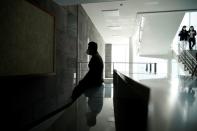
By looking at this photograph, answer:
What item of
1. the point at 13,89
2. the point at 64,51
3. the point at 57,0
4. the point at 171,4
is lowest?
the point at 13,89

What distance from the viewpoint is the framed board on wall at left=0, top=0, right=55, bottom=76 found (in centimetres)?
184

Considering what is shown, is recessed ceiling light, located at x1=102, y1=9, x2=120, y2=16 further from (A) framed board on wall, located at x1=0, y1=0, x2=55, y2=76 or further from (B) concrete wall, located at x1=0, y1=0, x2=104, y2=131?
(A) framed board on wall, located at x1=0, y1=0, x2=55, y2=76

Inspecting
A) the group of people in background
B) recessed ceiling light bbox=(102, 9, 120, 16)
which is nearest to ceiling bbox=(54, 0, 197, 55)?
recessed ceiling light bbox=(102, 9, 120, 16)

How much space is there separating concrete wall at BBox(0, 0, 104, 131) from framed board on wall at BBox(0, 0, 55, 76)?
0.26 feet

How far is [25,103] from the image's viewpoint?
88.0 inches

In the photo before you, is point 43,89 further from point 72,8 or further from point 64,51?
point 72,8

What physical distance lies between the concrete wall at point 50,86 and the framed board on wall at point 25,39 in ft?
0.26

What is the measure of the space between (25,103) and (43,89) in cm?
65

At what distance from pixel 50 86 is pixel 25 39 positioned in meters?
1.28

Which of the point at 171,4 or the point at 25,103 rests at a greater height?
the point at 171,4

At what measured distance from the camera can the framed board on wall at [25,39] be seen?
6.03 ft

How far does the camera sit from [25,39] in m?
2.20

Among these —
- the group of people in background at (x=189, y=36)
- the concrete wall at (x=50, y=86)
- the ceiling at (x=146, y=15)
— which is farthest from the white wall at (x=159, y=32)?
the concrete wall at (x=50, y=86)

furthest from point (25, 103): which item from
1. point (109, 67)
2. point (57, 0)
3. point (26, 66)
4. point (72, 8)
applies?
point (109, 67)
